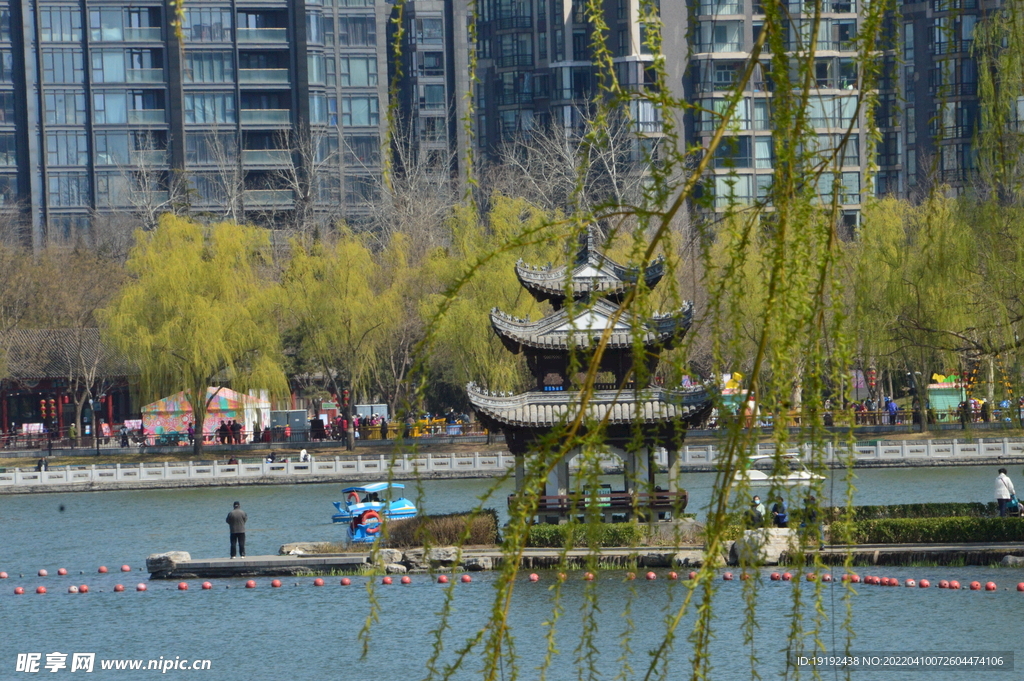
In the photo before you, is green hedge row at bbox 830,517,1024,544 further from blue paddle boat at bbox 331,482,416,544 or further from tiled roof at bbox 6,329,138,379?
tiled roof at bbox 6,329,138,379

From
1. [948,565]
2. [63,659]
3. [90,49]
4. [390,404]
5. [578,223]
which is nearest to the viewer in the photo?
[578,223]

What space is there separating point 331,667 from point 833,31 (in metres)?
46.9

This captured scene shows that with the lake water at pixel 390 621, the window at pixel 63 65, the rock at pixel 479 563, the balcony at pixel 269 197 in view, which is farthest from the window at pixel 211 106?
the rock at pixel 479 563

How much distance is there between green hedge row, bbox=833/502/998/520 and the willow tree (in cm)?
2400

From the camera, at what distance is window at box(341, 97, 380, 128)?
6800 cm

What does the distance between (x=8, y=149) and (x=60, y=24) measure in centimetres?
636

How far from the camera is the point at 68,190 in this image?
65562mm

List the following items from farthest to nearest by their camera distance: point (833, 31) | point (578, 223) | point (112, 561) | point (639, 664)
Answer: point (833, 31)
point (112, 561)
point (639, 664)
point (578, 223)

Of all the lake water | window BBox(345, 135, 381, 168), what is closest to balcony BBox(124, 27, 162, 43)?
window BBox(345, 135, 381, 168)

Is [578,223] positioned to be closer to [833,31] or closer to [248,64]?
[833,31]

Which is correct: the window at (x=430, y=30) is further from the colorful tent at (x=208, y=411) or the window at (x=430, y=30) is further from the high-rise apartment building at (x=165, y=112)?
the colorful tent at (x=208, y=411)

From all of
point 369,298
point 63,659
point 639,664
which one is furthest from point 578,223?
point 369,298

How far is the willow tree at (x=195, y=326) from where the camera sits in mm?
41219

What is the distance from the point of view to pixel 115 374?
4647cm
